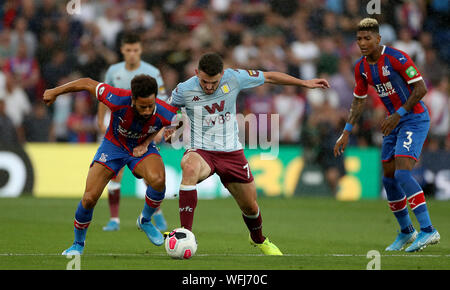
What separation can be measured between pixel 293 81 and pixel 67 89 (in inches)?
93.8

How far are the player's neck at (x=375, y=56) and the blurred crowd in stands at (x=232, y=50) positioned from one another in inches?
331

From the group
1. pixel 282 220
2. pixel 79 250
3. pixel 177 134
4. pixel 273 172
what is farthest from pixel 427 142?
pixel 79 250

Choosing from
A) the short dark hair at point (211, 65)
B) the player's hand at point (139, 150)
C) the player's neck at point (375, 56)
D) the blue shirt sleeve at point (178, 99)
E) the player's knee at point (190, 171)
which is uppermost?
the player's neck at point (375, 56)

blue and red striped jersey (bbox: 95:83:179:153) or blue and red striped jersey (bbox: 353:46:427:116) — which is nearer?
blue and red striped jersey (bbox: 95:83:179:153)

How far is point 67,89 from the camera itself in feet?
27.5

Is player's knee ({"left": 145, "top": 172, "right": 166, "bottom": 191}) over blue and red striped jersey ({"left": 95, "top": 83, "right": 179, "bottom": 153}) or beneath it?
beneath

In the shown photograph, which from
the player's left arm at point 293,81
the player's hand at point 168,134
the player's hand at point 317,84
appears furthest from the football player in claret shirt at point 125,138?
the player's hand at point 317,84

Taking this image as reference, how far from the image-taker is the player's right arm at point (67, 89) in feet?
27.1

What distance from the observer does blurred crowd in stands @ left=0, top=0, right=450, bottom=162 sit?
18531 millimetres

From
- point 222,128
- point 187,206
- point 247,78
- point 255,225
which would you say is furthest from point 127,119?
point 255,225

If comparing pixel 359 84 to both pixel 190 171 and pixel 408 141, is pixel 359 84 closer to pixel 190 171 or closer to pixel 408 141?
pixel 408 141

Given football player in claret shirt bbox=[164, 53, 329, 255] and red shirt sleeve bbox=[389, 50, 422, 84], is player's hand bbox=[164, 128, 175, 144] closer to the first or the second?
football player in claret shirt bbox=[164, 53, 329, 255]

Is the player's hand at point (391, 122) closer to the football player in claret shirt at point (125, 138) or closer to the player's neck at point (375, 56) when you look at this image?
the player's neck at point (375, 56)

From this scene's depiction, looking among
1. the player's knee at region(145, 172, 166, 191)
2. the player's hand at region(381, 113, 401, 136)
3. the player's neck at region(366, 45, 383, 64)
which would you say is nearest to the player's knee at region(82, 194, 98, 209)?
the player's knee at region(145, 172, 166, 191)
